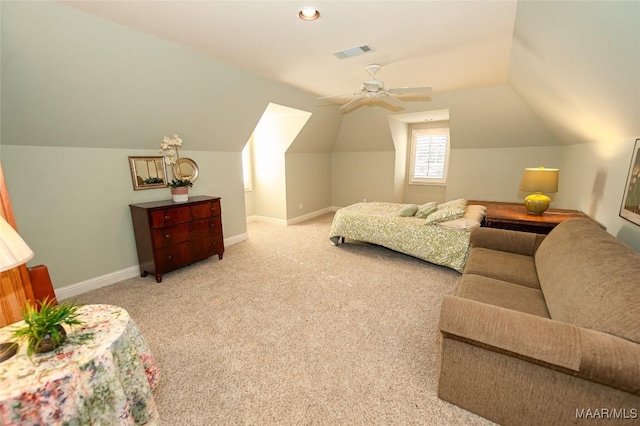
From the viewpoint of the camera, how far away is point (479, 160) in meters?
5.01

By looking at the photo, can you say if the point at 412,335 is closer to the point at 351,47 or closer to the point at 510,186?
the point at 351,47

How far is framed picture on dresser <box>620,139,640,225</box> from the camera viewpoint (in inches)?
75.9

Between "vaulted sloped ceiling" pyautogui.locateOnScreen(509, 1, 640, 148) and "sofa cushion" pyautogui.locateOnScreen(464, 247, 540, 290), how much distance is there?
1224 mm

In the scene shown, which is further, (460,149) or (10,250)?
(460,149)

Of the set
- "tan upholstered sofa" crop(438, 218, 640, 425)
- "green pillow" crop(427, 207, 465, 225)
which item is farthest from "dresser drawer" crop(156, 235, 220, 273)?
"tan upholstered sofa" crop(438, 218, 640, 425)

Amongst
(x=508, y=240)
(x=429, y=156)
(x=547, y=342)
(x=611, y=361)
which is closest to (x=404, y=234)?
(x=508, y=240)

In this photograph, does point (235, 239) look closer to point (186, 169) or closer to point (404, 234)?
point (186, 169)

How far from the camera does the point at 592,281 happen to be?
1436 millimetres

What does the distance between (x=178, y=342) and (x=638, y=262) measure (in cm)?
294

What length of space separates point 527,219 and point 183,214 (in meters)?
3.91

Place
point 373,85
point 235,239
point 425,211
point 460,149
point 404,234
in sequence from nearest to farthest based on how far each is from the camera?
point 373,85, point 404,234, point 425,211, point 235,239, point 460,149

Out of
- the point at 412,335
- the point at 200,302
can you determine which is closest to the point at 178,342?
the point at 200,302

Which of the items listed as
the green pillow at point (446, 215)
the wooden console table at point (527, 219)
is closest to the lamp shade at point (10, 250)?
the green pillow at point (446, 215)

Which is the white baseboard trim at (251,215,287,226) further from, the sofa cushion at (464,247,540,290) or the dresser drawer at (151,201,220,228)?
the sofa cushion at (464,247,540,290)
